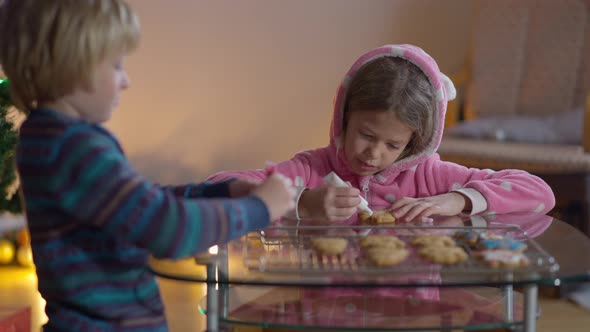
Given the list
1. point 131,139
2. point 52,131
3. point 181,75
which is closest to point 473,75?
point 181,75

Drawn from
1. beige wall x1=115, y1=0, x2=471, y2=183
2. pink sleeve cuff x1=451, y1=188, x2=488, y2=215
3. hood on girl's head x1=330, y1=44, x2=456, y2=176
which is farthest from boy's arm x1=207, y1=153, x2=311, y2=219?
beige wall x1=115, y1=0, x2=471, y2=183

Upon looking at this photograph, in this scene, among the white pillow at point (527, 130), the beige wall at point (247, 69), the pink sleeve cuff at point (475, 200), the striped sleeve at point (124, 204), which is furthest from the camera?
the beige wall at point (247, 69)

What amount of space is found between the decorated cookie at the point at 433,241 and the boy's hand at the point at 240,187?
265mm

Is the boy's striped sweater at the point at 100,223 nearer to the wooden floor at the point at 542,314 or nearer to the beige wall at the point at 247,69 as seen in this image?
the wooden floor at the point at 542,314

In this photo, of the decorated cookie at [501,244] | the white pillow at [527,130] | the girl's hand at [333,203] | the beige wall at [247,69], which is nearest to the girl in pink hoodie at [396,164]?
the girl's hand at [333,203]

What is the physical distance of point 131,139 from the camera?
3.41 metres

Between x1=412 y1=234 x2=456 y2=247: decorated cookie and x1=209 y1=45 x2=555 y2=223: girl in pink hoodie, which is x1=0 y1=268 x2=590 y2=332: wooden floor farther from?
x1=412 y1=234 x2=456 y2=247: decorated cookie

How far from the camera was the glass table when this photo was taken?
1.08 m

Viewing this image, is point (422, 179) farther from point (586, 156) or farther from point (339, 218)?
point (586, 156)

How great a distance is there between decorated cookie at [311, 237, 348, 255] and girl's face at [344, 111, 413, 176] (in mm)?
357

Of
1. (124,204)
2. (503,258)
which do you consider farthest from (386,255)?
(124,204)

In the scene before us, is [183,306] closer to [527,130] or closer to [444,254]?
[527,130]

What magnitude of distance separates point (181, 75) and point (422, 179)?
191cm

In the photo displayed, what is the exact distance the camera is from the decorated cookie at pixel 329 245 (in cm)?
119
